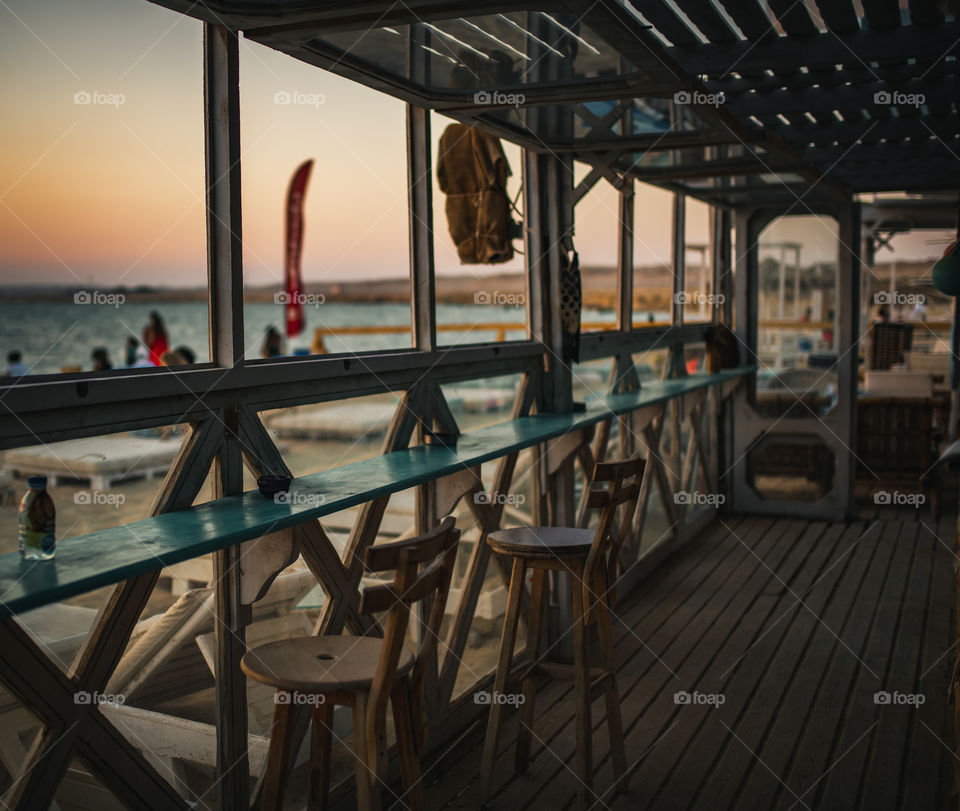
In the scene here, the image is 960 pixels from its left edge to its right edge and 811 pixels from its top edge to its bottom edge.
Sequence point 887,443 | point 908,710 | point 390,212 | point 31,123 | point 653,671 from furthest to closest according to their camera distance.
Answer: point 887,443 < point 653,671 < point 908,710 < point 390,212 < point 31,123

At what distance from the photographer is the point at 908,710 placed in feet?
13.2

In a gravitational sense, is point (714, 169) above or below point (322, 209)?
below

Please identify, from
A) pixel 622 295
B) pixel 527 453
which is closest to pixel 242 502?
pixel 527 453

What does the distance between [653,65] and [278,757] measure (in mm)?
2051

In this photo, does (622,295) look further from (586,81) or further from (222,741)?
(222,741)

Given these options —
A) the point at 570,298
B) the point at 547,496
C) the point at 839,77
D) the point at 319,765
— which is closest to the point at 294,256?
the point at 570,298

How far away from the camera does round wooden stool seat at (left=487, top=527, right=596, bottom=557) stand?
125 inches

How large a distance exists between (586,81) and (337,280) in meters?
30.9
